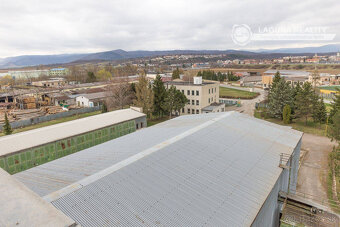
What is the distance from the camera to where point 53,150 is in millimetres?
21031

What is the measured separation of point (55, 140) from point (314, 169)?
25724 mm

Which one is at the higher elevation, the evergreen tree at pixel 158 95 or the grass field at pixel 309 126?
the evergreen tree at pixel 158 95

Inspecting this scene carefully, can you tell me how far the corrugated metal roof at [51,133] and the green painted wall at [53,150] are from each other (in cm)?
46

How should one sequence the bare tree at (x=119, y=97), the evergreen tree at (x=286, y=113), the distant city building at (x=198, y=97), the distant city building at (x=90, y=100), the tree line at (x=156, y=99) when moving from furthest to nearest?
the distant city building at (x=90, y=100) → the bare tree at (x=119, y=97) → the distant city building at (x=198, y=97) → the tree line at (x=156, y=99) → the evergreen tree at (x=286, y=113)

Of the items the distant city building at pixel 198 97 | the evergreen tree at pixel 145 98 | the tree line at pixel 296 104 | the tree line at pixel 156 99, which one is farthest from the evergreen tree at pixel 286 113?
the evergreen tree at pixel 145 98

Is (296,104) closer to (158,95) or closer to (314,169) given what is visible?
(314,169)

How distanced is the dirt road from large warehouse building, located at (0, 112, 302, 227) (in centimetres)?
329

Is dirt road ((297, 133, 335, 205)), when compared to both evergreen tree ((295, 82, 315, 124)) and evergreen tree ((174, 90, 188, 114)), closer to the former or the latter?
evergreen tree ((295, 82, 315, 124))

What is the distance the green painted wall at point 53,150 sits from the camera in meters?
18.6

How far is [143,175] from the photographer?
34.0 feet

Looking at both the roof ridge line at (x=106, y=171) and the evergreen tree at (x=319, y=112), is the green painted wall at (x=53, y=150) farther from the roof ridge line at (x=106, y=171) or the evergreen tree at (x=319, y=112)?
the evergreen tree at (x=319, y=112)

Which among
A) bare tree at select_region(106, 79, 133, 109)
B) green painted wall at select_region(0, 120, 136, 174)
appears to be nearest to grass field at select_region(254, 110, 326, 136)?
green painted wall at select_region(0, 120, 136, 174)

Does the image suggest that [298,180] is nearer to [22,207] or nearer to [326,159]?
[326,159]

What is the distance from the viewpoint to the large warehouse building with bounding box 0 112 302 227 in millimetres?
8133
